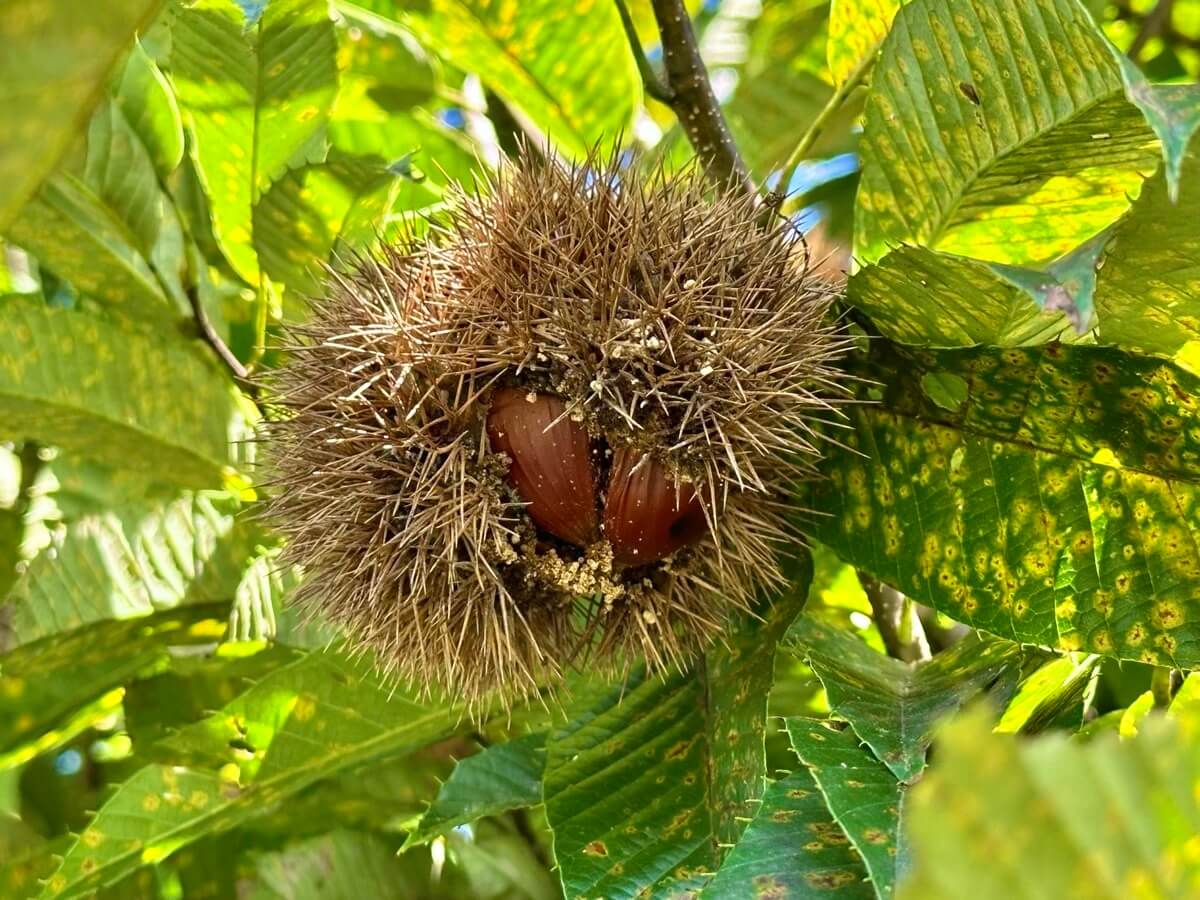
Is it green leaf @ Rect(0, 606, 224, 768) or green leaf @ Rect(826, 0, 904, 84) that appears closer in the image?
green leaf @ Rect(826, 0, 904, 84)

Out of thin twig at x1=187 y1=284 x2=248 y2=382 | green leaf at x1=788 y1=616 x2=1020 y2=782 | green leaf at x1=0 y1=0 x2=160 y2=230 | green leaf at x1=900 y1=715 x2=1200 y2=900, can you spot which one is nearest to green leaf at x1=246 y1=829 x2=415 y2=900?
thin twig at x1=187 y1=284 x2=248 y2=382

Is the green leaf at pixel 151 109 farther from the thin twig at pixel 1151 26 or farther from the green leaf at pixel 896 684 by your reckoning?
the thin twig at pixel 1151 26

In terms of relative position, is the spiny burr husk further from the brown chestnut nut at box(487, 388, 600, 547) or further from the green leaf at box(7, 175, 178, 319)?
the green leaf at box(7, 175, 178, 319)

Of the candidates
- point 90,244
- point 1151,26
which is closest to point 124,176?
point 90,244

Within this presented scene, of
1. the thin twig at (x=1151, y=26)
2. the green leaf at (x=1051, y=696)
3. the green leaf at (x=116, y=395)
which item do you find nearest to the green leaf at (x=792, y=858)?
the green leaf at (x=1051, y=696)

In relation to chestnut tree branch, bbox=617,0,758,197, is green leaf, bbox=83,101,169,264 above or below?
above

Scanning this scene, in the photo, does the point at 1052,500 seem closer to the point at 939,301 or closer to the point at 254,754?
the point at 939,301
